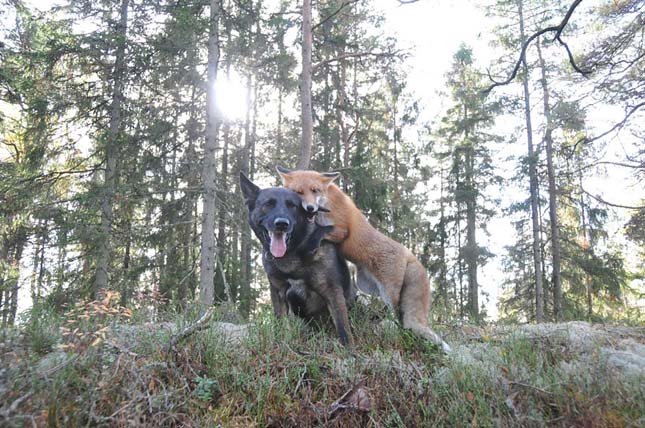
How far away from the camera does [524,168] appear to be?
68.8 ft

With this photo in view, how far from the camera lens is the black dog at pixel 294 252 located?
5121 mm

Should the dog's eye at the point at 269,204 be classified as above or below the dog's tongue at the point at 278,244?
above

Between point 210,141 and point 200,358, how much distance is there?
1064 cm

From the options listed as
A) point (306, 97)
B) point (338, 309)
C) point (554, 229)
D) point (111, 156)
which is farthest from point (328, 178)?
point (554, 229)

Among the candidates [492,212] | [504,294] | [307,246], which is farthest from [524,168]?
[307,246]

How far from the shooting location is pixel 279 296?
5586mm

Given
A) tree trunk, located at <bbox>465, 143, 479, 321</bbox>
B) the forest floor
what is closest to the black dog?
the forest floor

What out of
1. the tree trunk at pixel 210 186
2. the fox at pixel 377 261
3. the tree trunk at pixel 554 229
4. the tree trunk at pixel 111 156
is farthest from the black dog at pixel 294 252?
the tree trunk at pixel 554 229

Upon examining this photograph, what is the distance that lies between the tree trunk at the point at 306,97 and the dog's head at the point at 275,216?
25.5 feet

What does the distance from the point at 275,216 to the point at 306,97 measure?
930cm

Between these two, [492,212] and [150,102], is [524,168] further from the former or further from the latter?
[150,102]

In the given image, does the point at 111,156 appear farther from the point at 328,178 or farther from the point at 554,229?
the point at 554,229

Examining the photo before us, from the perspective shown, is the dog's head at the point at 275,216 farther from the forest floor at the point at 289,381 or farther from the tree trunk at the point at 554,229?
the tree trunk at the point at 554,229

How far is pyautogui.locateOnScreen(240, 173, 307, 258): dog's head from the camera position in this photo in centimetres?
505
